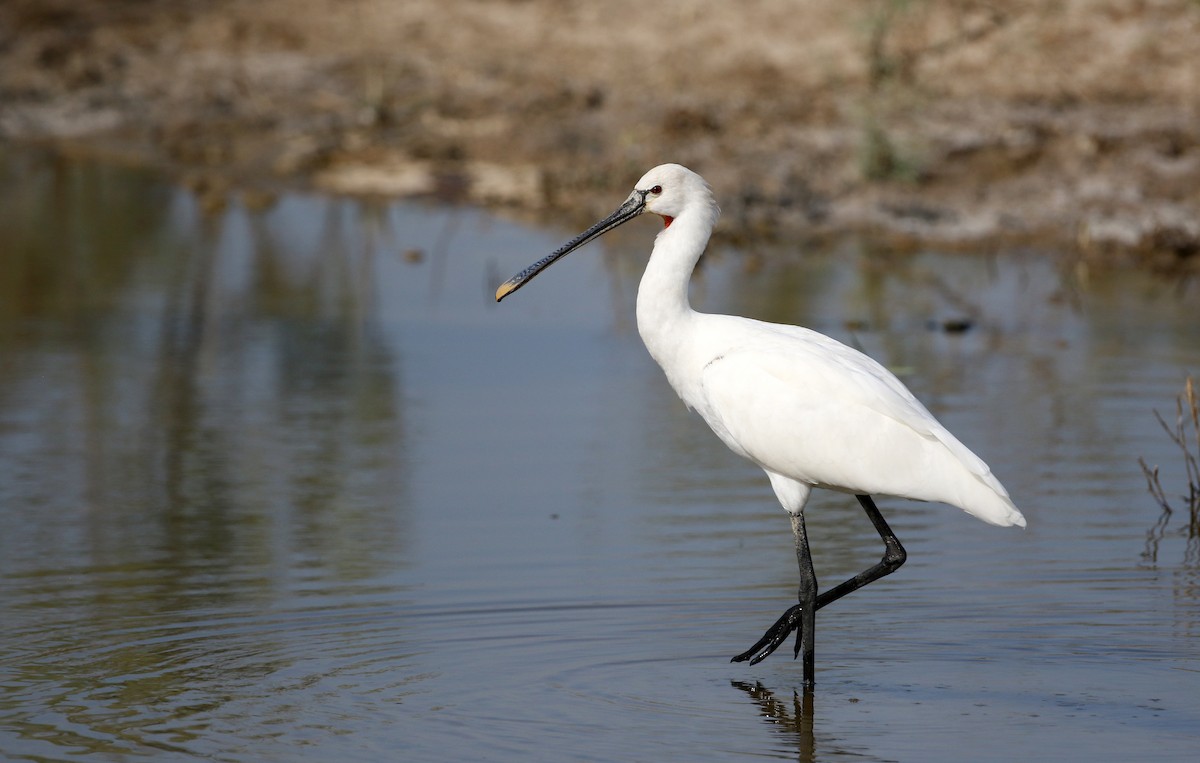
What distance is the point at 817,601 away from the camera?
6.87m

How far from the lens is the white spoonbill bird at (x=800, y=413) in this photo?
6586 mm

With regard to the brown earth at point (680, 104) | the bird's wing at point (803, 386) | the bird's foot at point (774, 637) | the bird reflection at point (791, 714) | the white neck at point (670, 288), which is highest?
the brown earth at point (680, 104)

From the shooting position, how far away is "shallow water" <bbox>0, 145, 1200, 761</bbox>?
618 cm

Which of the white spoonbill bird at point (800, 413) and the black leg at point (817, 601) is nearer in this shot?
the white spoonbill bird at point (800, 413)

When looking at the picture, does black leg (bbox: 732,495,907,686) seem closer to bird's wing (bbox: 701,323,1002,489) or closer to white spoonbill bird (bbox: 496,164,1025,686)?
white spoonbill bird (bbox: 496,164,1025,686)

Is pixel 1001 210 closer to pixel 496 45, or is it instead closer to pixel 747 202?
pixel 747 202

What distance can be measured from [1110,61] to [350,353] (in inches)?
406

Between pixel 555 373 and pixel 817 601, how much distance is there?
4970 mm

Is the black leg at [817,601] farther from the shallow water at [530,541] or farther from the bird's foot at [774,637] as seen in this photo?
the shallow water at [530,541]

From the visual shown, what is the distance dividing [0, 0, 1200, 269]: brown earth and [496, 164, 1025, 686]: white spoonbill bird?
946 cm

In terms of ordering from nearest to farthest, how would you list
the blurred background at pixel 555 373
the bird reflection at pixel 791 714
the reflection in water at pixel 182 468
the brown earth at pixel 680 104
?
the bird reflection at pixel 791 714, the blurred background at pixel 555 373, the reflection in water at pixel 182 468, the brown earth at pixel 680 104

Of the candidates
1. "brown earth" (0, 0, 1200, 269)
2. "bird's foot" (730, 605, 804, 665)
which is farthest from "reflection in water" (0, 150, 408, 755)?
"brown earth" (0, 0, 1200, 269)

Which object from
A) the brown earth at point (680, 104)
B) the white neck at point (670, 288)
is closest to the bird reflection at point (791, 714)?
the white neck at point (670, 288)

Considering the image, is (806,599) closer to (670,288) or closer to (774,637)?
(774,637)
